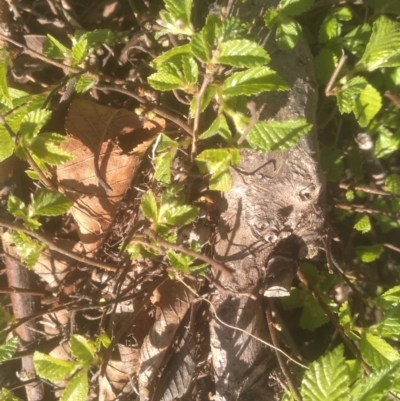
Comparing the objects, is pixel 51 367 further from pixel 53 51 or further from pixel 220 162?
pixel 53 51

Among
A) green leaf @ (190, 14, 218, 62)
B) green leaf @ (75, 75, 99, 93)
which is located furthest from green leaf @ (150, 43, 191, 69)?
green leaf @ (75, 75, 99, 93)

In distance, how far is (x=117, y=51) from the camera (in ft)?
5.74

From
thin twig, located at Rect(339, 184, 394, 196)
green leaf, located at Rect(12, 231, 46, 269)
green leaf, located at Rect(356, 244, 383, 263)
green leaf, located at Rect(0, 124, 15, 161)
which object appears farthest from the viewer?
green leaf, located at Rect(356, 244, 383, 263)

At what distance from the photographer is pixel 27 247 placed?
1.43m

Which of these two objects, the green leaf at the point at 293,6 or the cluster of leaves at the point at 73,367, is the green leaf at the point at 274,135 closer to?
the green leaf at the point at 293,6

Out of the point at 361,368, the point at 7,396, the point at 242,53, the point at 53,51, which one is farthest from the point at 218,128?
the point at 7,396

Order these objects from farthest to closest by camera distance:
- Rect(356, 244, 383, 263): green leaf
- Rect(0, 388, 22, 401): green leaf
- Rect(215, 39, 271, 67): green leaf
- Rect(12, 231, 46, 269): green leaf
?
Rect(356, 244, 383, 263): green leaf → Rect(0, 388, 22, 401): green leaf → Rect(12, 231, 46, 269): green leaf → Rect(215, 39, 271, 67): green leaf

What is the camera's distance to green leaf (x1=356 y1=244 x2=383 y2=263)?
178 cm

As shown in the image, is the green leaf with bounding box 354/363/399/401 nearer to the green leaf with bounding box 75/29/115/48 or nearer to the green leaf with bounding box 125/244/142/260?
the green leaf with bounding box 125/244/142/260

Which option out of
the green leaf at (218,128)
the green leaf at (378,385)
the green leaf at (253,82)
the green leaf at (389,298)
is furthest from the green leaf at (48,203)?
the green leaf at (389,298)

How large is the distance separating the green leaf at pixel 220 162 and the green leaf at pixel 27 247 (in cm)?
57

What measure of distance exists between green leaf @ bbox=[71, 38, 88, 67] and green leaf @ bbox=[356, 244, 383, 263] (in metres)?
1.21

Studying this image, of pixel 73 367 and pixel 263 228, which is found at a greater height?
pixel 263 228

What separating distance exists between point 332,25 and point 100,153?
0.89m
